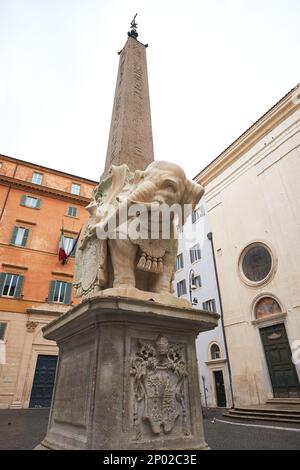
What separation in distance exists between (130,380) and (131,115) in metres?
4.40

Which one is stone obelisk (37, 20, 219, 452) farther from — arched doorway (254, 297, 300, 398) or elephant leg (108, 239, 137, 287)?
arched doorway (254, 297, 300, 398)

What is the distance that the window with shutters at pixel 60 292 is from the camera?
53.3 feet

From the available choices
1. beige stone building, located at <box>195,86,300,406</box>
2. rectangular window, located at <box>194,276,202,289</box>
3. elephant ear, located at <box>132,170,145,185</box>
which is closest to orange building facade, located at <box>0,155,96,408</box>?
beige stone building, located at <box>195,86,300,406</box>

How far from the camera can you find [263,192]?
1603 centimetres

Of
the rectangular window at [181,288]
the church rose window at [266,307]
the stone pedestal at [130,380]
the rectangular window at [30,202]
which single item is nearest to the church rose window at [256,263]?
the church rose window at [266,307]

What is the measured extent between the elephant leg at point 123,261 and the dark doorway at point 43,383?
47.1 ft

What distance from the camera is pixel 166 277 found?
299 cm

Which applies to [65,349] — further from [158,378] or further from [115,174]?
[115,174]

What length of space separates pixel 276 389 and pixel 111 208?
43.5 feet

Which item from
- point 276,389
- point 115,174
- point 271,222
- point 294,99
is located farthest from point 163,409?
point 294,99

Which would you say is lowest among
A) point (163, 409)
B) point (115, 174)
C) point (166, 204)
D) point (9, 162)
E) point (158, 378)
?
point (163, 409)

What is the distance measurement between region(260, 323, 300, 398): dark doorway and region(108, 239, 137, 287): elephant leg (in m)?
12.5

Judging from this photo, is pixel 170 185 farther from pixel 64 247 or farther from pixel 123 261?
pixel 64 247

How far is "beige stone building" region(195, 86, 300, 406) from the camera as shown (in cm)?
1315
